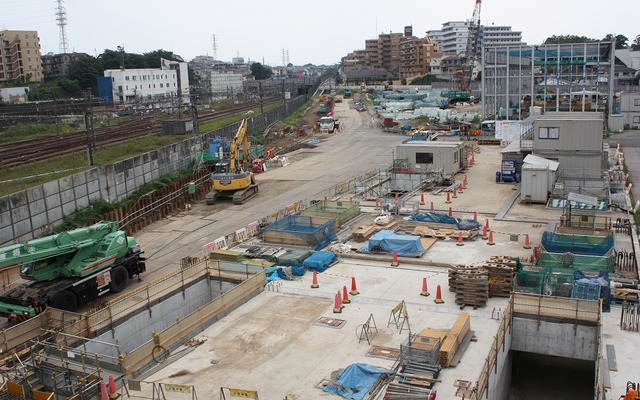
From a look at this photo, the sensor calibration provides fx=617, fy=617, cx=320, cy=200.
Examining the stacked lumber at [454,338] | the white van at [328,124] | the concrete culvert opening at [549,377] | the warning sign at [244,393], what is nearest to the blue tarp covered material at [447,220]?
the concrete culvert opening at [549,377]

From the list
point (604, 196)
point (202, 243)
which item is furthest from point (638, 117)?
point (202, 243)

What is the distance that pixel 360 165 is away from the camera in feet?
184

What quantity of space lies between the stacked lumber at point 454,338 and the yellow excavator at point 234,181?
26.2 meters

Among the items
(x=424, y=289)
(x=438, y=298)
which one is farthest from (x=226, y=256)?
(x=438, y=298)

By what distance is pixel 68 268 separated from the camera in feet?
77.4

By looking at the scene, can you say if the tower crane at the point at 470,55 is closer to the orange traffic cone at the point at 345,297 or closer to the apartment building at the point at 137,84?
the apartment building at the point at 137,84

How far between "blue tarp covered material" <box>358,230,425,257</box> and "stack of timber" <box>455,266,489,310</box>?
18.4 feet

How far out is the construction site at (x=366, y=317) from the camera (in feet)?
50.5

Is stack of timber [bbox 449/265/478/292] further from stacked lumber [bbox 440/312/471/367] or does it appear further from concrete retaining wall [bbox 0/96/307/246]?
concrete retaining wall [bbox 0/96/307/246]

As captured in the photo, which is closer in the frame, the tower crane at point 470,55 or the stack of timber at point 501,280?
the stack of timber at point 501,280

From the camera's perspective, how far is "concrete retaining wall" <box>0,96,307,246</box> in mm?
31203

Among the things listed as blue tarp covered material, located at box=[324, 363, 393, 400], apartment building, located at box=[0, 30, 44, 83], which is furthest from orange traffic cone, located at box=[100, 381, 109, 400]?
apartment building, located at box=[0, 30, 44, 83]

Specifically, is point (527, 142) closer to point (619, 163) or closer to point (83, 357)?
point (619, 163)

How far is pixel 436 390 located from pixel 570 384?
7.59 m
